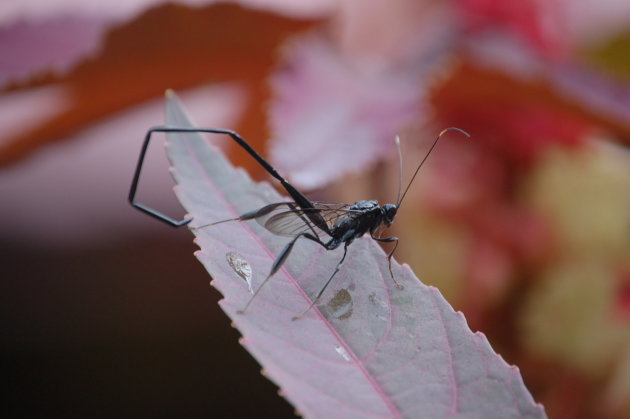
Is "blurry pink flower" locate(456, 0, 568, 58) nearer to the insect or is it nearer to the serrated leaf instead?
the insect

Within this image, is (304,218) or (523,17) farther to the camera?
(523,17)

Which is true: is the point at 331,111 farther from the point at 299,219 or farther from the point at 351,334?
the point at 351,334

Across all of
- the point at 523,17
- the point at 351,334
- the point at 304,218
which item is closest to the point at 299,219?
the point at 304,218

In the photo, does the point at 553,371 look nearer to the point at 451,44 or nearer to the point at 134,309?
the point at 451,44

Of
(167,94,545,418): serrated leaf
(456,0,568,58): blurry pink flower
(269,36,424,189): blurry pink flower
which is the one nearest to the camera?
(167,94,545,418): serrated leaf

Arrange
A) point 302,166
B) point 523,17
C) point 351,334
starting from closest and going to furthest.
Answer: point 351,334, point 302,166, point 523,17

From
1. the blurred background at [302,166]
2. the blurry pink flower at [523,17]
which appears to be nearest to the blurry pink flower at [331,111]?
the blurred background at [302,166]

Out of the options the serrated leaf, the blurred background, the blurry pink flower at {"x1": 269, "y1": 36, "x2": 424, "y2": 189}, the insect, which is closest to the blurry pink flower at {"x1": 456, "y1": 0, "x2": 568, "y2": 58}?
the blurred background
